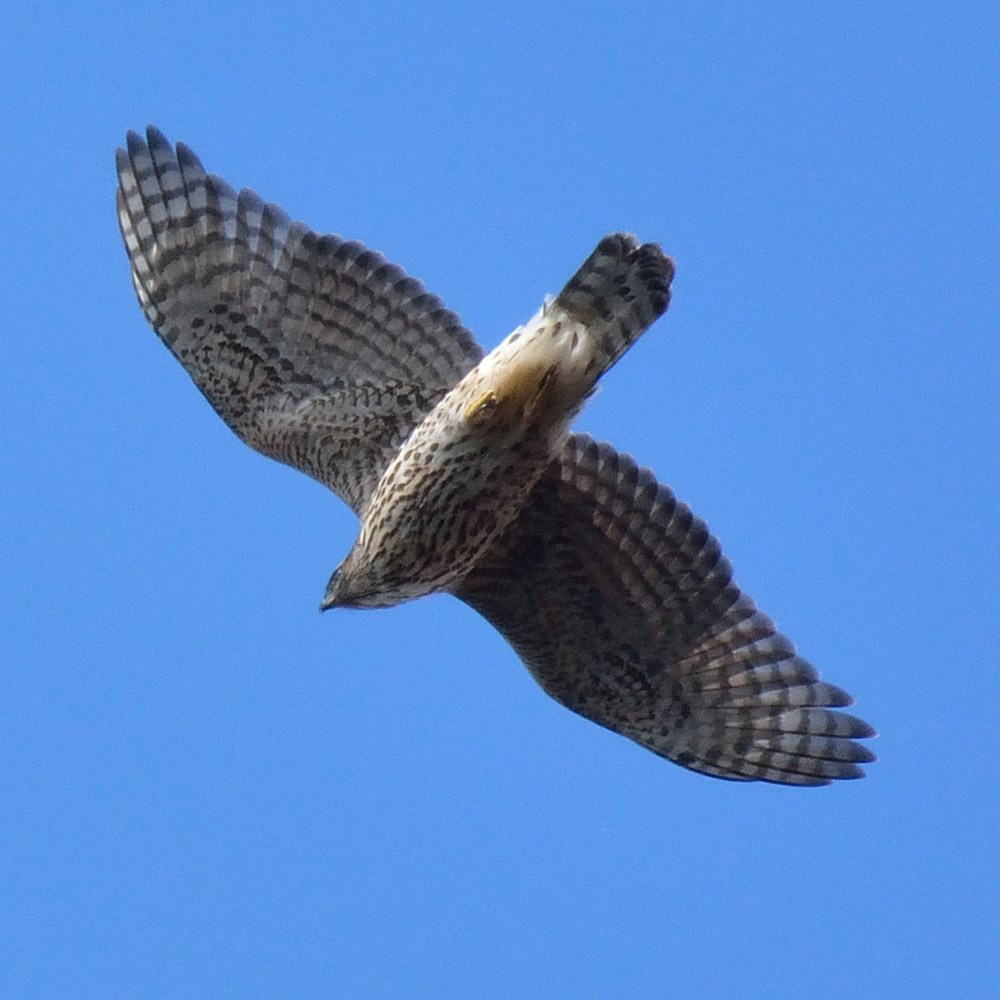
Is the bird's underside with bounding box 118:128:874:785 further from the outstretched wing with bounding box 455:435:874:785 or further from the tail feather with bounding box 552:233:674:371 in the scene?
the tail feather with bounding box 552:233:674:371

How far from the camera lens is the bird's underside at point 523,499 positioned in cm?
1027

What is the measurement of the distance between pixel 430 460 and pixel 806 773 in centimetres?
260

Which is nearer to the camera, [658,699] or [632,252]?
[632,252]

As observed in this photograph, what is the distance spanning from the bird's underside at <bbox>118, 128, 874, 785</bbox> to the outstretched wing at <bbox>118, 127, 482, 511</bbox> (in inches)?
0.4

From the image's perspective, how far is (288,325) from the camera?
10469 mm

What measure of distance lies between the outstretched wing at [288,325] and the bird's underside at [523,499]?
11mm

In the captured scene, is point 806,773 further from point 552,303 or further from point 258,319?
point 258,319

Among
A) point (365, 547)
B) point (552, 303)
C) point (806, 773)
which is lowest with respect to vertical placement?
point (365, 547)

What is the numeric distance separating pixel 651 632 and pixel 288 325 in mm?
2518

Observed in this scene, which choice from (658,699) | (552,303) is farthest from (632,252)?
(658,699)

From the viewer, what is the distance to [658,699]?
1042 cm

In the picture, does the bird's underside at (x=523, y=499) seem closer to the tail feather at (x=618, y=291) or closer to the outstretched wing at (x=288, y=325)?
the outstretched wing at (x=288, y=325)

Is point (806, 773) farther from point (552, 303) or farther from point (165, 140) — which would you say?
point (165, 140)

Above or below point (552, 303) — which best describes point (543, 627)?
below
